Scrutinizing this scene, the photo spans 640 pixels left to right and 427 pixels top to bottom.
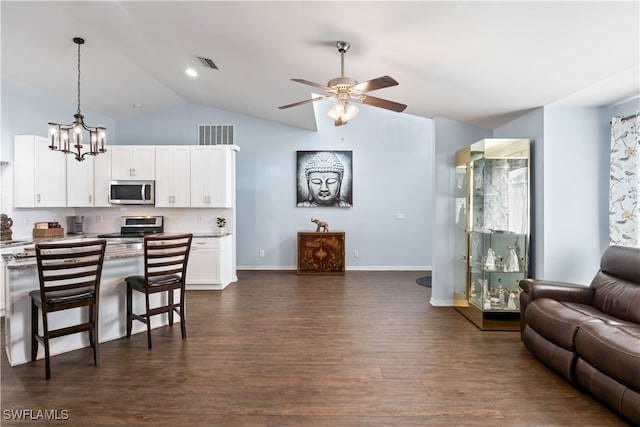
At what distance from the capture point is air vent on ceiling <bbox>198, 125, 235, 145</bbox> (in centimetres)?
714

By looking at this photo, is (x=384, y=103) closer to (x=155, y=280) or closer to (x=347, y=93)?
(x=347, y=93)

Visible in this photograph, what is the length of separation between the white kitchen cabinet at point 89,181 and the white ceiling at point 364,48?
1.16 metres

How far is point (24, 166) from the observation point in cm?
500

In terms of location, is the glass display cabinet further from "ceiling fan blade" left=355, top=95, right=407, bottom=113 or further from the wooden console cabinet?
the wooden console cabinet

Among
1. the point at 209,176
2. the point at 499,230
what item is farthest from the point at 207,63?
the point at 499,230

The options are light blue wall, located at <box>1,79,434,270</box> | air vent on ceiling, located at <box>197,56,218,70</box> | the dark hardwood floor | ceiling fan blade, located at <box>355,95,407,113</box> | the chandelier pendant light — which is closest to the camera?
the dark hardwood floor

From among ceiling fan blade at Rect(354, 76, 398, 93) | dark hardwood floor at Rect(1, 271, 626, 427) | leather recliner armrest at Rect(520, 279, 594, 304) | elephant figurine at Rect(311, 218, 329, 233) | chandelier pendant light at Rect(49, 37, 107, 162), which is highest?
ceiling fan blade at Rect(354, 76, 398, 93)

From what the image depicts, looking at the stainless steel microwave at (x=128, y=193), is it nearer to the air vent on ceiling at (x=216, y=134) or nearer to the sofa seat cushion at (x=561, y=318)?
the air vent on ceiling at (x=216, y=134)

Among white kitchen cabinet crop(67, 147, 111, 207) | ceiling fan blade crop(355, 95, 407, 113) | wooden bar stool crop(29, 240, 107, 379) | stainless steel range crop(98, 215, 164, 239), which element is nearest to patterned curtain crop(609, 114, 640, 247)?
ceiling fan blade crop(355, 95, 407, 113)

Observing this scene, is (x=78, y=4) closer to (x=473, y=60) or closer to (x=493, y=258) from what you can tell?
(x=473, y=60)

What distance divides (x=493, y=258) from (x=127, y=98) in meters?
6.38

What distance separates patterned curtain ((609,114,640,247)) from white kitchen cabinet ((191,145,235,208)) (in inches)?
205

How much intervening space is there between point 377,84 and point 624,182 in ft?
8.89

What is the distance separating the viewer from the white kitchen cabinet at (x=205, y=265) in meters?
5.67
